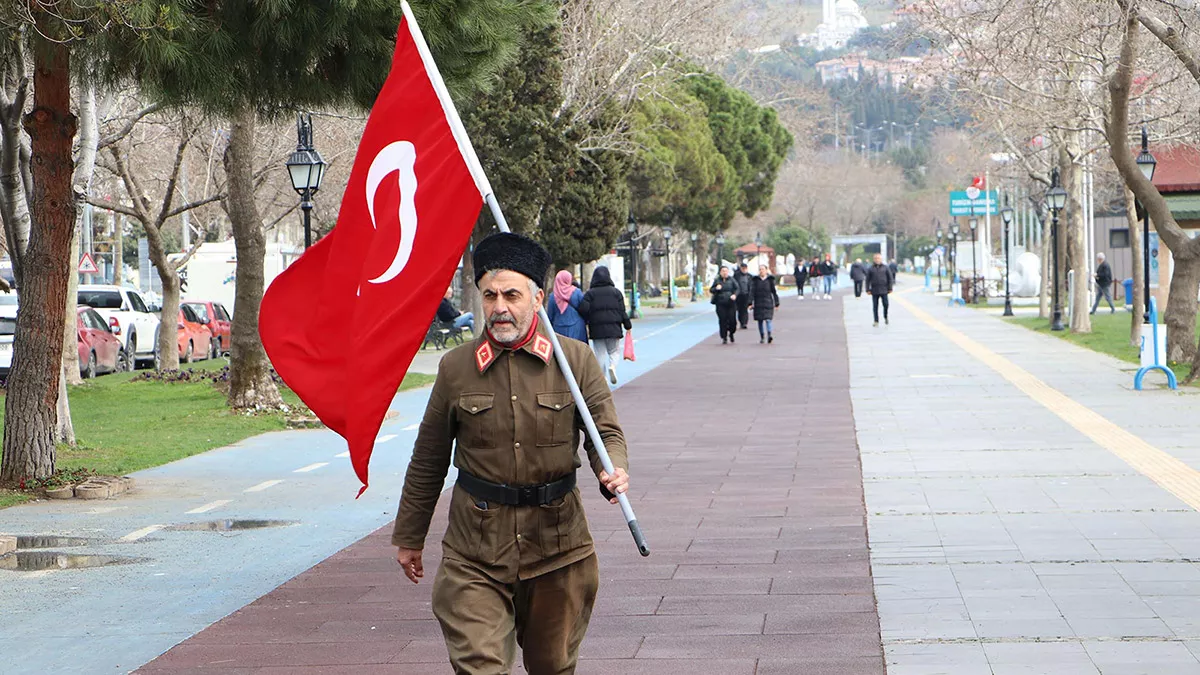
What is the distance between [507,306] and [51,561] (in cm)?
561

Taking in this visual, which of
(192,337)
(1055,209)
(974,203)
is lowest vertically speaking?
(192,337)

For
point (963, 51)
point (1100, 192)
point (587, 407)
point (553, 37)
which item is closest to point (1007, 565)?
point (587, 407)

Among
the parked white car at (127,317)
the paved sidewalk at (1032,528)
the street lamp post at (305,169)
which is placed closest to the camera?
the paved sidewalk at (1032,528)

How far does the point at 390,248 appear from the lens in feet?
17.5

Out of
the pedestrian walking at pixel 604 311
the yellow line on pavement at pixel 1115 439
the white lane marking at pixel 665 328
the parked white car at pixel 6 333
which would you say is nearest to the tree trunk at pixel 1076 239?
the yellow line on pavement at pixel 1115 439

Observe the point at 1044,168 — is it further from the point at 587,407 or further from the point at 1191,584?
the point at 587,407

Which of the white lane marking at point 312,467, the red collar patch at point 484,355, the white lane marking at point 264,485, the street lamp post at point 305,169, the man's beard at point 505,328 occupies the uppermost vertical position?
the street lamp post at point 305,169

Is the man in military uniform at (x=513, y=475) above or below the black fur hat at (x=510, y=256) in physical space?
below

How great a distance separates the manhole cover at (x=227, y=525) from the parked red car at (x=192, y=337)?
22.7 meters

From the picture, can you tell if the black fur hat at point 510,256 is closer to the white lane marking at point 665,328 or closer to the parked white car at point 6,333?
the parked white car at point 6,333

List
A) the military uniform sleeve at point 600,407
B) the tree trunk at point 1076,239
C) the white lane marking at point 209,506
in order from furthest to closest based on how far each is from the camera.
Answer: the tree trunk at point 1076,239
the white lane marking at point 209,506
the military uniform sleeve at point 600,407

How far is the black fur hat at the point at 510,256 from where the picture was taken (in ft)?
15.9

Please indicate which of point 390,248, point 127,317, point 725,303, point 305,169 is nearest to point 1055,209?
point 725,303

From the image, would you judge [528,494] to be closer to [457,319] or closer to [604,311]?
[604,311]
